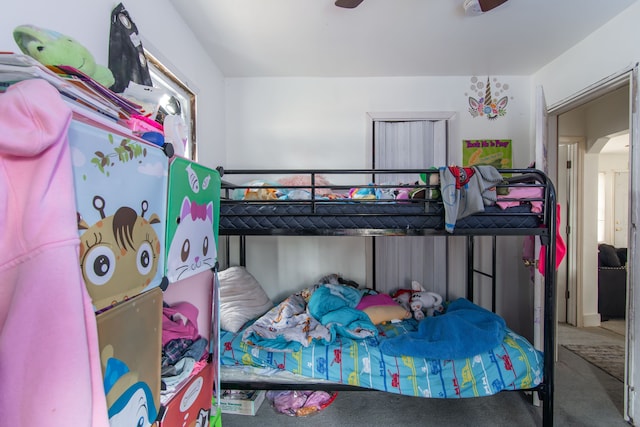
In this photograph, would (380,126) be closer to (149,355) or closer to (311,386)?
(311,386)

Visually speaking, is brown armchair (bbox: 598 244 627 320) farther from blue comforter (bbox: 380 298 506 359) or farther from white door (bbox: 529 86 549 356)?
blue comforter (bbox: 380 298 506 359)

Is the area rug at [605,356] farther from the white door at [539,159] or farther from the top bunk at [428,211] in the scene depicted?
the top bunk at [428,211]

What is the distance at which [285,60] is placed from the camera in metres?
2.47

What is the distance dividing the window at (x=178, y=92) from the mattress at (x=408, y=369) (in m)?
1.35

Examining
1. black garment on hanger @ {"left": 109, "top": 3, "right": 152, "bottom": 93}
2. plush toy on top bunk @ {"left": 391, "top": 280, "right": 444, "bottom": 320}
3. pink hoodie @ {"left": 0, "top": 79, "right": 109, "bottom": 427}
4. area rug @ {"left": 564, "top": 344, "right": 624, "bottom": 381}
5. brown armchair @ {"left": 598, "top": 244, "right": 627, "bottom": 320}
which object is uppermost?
black garment on hanger @ {"left": 109, "top": 3, "right": 152, "bottom": 93}

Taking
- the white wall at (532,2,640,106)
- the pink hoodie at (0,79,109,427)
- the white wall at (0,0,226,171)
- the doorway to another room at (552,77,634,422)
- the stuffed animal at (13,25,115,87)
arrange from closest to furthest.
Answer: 1. the pink hoodie at (0,79,109,427)
2. the stuffed animal at (13,25,115,87)
3. the white wall at (0,0,226,171)
4. the white wall at (532,2,640,106)
5. the doorway to another room at (552,77,634,422)

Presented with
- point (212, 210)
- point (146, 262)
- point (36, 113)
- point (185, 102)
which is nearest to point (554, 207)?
point (212, 210)

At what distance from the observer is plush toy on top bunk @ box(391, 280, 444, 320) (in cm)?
222

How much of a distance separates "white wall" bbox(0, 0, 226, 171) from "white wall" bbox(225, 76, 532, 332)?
29 cm

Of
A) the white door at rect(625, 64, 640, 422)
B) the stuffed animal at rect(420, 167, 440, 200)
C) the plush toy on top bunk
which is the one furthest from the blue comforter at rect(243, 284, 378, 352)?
the white door at rect(625, 64, 640, 422)

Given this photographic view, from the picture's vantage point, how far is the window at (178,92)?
5.60ft

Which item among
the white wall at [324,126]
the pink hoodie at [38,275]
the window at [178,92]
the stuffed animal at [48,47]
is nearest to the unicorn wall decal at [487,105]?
the white wall at [324,126]

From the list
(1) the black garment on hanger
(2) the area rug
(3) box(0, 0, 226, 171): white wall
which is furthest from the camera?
(2) the area rug

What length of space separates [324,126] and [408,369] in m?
2.18
